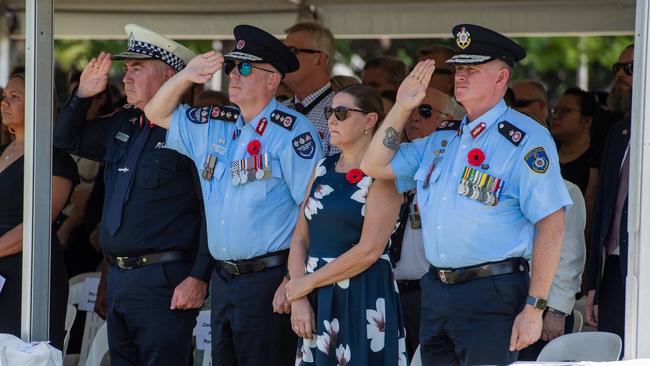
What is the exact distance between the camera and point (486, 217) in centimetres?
381

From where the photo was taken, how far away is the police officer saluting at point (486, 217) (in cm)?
377

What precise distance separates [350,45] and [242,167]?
41.1 ft

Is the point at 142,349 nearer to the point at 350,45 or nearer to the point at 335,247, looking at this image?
the point at 335,247

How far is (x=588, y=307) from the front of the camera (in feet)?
15.7

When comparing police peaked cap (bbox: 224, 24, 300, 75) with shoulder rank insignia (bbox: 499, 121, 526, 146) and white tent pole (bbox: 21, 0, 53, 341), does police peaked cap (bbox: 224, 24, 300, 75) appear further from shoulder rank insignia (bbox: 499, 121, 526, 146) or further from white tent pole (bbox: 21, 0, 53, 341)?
shoulder rank insignia (bbox: 499, 121, 526, 146)

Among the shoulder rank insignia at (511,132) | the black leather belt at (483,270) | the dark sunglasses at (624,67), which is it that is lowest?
the black leather belt at (483,270)

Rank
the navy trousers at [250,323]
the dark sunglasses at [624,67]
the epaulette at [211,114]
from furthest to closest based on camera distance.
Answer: the dark sunglasses at [624,67]
the epaulette at [211,114]
the navy trousers at [250,323]

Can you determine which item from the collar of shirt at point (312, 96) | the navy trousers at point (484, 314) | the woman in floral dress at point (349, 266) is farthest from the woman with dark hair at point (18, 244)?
the navy trousers at point (484, 314)

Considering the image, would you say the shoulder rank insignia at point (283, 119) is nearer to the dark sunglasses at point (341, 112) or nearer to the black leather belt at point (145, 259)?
the dark sunglasses at point (341, 112)

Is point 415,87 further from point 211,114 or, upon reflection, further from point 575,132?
point 575,132

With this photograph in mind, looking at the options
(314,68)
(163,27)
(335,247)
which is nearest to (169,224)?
(335,247)

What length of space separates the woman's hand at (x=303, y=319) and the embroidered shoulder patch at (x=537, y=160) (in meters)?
1.05

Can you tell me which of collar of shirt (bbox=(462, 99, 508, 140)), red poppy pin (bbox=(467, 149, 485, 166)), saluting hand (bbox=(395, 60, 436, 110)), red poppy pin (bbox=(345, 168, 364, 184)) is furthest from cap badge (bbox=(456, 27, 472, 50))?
red poppy pin (bbox=(345, 168, 364, 184))

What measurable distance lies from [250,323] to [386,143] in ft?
3.13
